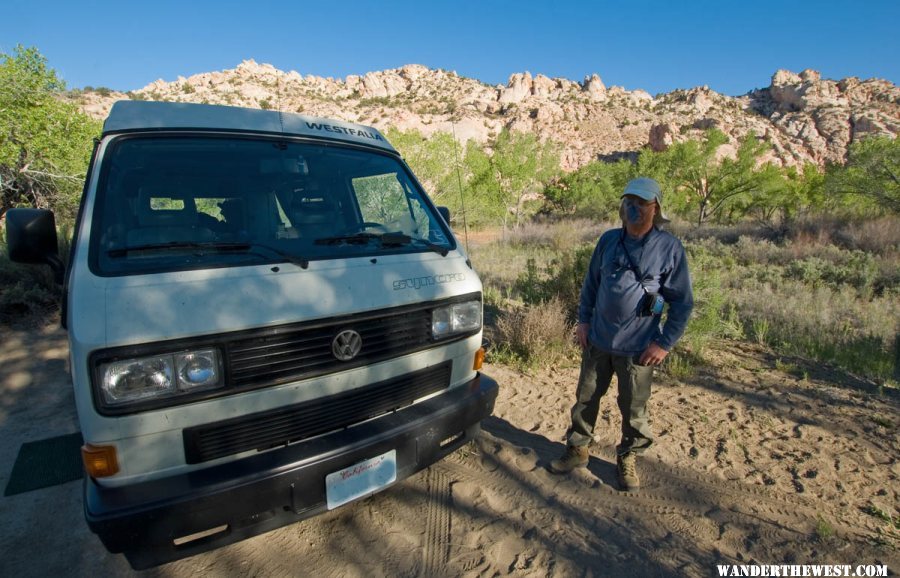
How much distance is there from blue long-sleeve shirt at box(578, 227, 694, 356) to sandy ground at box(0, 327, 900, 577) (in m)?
1.02

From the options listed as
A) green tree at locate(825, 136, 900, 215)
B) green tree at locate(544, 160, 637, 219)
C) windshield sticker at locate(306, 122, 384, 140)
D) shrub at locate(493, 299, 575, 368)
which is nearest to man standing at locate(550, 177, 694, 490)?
windshield sticker at locate(306, 122, 384, 140)

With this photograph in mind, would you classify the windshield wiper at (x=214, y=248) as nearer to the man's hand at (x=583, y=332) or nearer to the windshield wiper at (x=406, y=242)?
the windshield wiper at (x=406, y=242)

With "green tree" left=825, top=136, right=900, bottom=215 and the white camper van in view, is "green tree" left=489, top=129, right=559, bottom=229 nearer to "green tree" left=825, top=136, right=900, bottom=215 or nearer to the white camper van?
"green tree" left=825, top=136, right=900, bottom=215

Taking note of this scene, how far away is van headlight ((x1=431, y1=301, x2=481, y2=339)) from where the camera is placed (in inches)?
100

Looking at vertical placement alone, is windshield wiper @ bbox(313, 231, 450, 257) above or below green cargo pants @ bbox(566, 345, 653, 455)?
above

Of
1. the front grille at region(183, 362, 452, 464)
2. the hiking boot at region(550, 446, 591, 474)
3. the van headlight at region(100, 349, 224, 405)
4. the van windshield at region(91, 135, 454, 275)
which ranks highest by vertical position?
the van windshield at region(91, 135, 454, 275)

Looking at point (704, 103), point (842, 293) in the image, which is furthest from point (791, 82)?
point (842, 293)

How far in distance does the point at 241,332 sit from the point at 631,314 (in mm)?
2146

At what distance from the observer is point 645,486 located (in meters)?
3.00

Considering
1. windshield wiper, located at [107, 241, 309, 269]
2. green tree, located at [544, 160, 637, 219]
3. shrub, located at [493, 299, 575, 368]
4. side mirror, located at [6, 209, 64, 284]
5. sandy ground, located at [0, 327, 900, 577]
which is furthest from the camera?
green tree, located at [544, 160, 637, 219]

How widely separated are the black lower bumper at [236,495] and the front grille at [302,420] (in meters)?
0.05

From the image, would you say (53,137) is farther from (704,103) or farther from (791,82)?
(791,82)

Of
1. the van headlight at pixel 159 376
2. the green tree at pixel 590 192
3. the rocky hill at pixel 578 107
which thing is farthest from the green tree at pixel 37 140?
the rocky hill at pixel 578 107

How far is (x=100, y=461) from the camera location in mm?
1728
